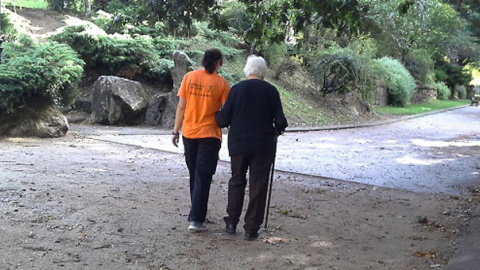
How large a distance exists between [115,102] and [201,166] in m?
12.1

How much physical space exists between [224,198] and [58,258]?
3.21 meters

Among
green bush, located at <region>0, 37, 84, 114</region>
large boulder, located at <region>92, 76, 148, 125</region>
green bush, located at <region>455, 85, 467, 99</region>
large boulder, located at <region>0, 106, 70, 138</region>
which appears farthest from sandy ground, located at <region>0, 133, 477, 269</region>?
green bush, located at <region>455, 85, 467, 99</region>

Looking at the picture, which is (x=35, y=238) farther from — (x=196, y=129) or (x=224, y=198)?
(x=224, y=198)

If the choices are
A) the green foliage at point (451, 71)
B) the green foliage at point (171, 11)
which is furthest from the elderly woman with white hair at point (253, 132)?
the green foliage at point (451, 71)

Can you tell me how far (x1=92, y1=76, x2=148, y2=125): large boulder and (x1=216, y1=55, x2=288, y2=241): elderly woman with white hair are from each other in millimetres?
12140

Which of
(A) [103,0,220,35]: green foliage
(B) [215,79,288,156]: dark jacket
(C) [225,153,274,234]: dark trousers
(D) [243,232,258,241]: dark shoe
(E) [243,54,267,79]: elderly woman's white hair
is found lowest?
(D) [243,232,258,241]: dark shoe

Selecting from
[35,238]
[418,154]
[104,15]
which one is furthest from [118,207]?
[104,15]

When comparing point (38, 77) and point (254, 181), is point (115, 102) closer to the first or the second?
point (38, 77)

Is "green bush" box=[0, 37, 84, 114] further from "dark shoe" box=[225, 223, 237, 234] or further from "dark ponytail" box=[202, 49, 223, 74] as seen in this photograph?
"dark shoe" box=[225, 223, 237, 234]

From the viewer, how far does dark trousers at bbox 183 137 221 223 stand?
5.41m

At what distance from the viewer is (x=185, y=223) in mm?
5852

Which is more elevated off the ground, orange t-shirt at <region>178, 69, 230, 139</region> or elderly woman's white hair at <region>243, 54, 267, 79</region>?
elderly woman's white hair at <region>243, 54, 267, 79</region>

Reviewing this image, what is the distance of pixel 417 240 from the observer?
5.70 metres

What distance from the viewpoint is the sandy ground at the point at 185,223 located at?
→ 15.3 ft
